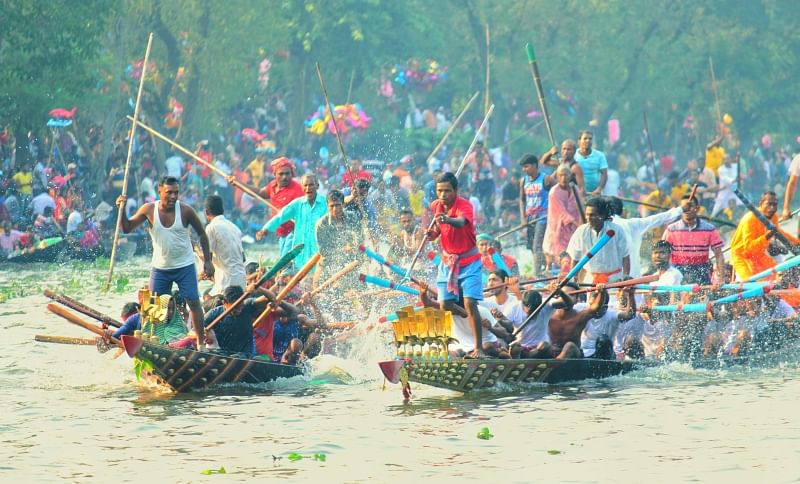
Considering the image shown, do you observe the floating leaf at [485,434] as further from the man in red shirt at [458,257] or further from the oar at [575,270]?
the oar at [575,270]

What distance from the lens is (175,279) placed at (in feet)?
52.6

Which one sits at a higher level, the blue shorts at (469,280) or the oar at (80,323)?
the blue shorts at (469,280)

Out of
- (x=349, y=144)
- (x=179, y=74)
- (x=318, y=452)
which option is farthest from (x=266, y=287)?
(x=349, y=144)

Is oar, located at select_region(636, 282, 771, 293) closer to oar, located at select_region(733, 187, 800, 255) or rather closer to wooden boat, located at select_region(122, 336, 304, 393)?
oar, located at select_region(733, 187, 800, 255)

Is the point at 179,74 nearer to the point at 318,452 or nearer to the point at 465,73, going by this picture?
the point at 465,73

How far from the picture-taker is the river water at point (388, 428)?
12.8 m

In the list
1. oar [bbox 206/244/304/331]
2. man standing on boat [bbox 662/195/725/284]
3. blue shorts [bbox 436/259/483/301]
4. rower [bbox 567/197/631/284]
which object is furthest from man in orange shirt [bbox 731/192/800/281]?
oar [bbox 206/244/304/331]

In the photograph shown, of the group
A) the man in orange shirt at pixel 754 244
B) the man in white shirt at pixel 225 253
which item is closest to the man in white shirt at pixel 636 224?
the man in orange shirt at pixel 754 244

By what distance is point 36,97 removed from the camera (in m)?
30.9

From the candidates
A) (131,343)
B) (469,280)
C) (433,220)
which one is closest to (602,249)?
(469,280)

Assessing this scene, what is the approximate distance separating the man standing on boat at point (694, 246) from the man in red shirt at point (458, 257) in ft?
10.7

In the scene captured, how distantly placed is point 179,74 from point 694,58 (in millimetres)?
16831

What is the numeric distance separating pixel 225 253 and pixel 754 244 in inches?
194

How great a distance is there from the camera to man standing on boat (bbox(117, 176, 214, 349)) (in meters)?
15.9
